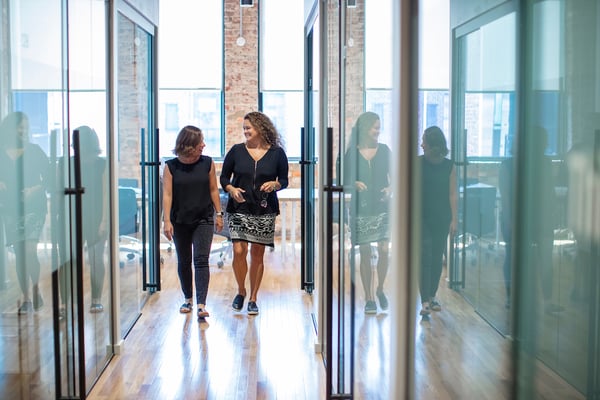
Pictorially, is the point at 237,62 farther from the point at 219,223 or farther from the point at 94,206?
the point at 94,206

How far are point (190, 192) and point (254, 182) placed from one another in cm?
49

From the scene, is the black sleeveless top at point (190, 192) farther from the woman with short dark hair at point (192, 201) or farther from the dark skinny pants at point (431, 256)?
the dark skinny pants at point (431, 256)

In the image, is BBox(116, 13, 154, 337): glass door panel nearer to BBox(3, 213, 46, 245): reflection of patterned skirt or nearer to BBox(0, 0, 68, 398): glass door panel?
BBox(0, 0, 68, 398): glass door panel

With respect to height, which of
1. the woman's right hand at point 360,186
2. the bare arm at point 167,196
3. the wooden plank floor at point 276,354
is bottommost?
the wooden plank floor at point 276,354

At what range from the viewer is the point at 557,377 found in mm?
1369

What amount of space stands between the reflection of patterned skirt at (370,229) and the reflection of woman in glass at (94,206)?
1.64 meters

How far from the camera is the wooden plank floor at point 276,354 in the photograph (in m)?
1.78

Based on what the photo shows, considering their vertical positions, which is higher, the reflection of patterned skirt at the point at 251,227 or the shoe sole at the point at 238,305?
the reflection of patterned skirt at the point at 251,227

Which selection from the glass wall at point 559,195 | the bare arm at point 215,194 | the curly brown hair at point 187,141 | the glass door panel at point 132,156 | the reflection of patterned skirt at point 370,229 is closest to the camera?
the glass wall at point 559,195

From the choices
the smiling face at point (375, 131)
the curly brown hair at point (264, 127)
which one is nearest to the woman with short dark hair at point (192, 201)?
the curly brown hair at point (264, 127)

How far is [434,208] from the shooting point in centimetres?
212

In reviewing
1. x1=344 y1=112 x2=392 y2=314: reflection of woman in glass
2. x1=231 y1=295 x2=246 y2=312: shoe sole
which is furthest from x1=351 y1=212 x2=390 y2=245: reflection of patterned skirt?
x1=231 y1=295 x2=246 y2=312: shoe sole

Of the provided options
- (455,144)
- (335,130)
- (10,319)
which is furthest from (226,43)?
(455,144)

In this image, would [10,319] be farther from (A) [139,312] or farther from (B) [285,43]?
(B) [285,43]
